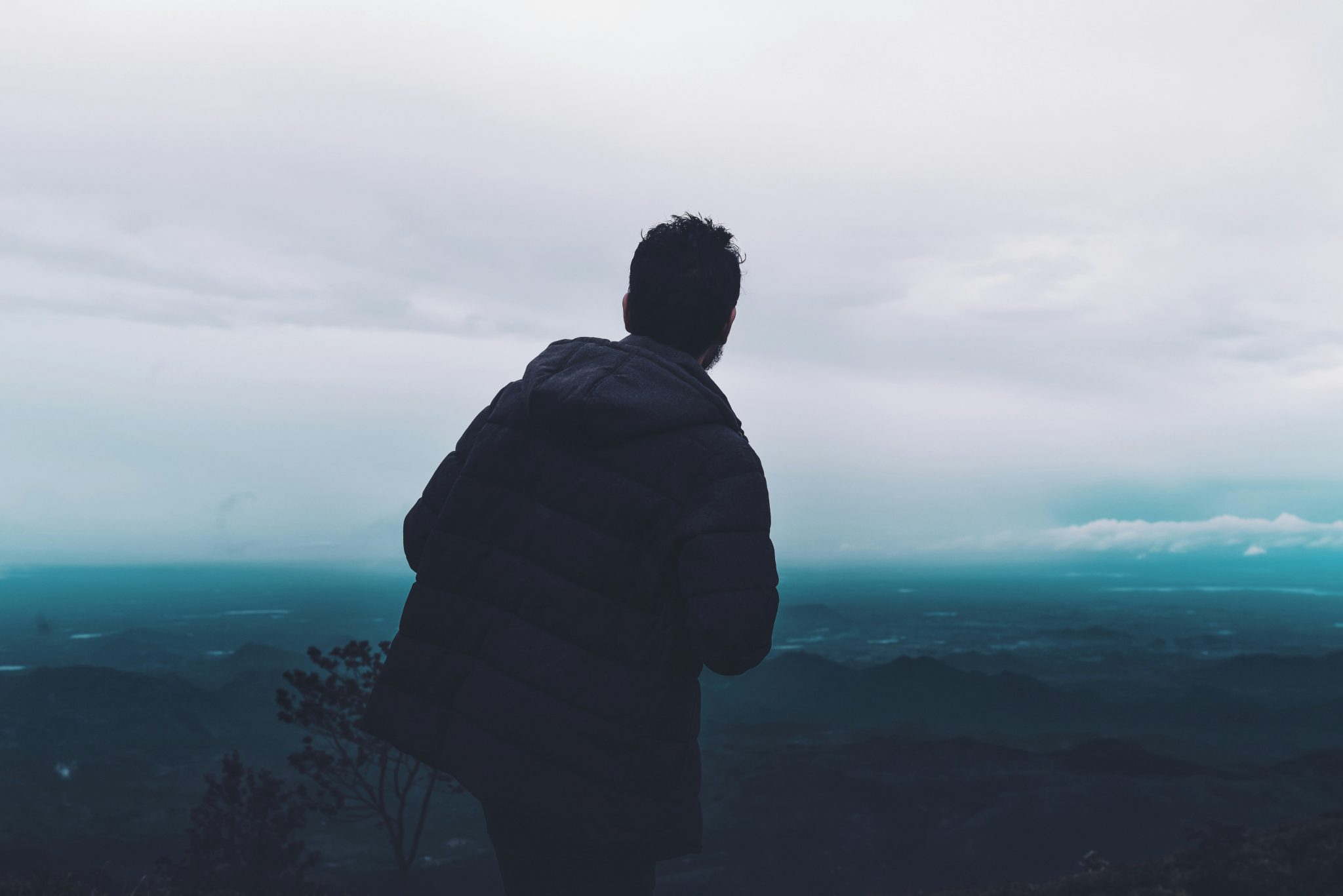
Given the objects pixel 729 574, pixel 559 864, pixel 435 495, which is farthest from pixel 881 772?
pixel 729 574

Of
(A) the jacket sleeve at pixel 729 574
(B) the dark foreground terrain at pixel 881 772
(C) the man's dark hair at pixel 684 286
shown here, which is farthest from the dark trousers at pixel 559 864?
(B) the dark foreground terrain at pixel 881 772

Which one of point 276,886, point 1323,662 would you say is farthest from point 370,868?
point 1323,662

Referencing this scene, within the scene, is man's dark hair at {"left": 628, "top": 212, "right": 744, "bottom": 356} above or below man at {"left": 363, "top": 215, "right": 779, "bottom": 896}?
above

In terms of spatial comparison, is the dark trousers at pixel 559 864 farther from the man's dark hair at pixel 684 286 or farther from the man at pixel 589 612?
the man's dark hair at pixel 684 286

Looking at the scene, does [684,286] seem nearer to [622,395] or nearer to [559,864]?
[622,395]

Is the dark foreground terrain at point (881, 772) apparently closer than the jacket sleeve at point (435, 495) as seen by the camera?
No

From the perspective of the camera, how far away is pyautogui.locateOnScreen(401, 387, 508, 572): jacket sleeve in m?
2.40

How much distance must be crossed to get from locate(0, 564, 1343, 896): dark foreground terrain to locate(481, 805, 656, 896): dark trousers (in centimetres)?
573

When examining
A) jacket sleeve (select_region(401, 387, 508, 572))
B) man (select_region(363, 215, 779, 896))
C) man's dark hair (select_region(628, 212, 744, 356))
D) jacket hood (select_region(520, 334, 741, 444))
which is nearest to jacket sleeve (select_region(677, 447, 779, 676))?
man (select_region(363, 215, 779, 896))

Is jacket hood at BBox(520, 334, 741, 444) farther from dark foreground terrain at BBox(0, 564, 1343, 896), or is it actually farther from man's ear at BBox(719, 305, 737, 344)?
dark foreground terrain at BBox(0, 564, 1343, 896)

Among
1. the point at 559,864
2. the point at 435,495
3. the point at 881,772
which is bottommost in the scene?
the point at 881,772

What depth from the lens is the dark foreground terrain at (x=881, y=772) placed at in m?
39.1

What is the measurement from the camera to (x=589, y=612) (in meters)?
2.09

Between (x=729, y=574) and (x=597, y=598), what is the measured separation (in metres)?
0.35
